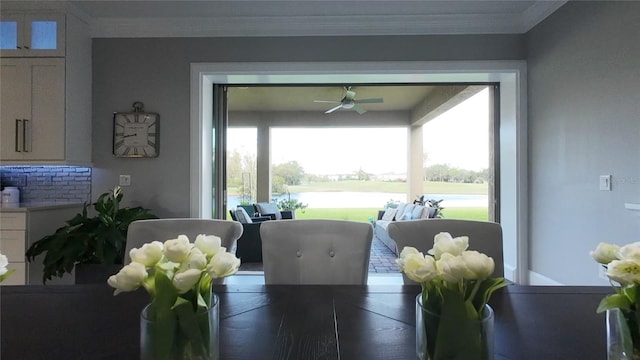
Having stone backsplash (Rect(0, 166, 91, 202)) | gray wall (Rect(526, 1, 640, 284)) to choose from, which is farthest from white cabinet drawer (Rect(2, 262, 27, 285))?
gray wall (Rect(526, 1, 640, 284))

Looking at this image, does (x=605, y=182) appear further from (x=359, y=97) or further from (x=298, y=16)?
(x=359, y=97)

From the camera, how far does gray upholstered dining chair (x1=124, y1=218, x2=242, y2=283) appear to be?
153 centimetres

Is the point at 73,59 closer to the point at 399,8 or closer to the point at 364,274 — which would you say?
the point at 399,8

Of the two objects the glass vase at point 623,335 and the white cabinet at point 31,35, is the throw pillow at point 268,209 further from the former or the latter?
the glass vase at point 623,335

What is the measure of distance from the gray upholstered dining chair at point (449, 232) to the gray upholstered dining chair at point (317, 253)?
140 mm

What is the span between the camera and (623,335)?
0.64 m

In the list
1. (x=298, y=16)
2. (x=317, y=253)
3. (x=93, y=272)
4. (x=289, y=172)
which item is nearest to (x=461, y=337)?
(x=317, y=253)

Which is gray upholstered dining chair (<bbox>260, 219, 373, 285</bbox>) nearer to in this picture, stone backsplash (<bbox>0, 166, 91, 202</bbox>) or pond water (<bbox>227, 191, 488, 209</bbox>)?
stone backsplash (<bbox>0, 166, 91, 202</bbox>)

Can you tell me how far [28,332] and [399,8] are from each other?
319 centimetres

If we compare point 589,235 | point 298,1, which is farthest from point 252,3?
point 589,235

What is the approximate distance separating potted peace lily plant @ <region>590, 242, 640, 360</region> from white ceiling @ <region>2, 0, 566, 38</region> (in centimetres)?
278

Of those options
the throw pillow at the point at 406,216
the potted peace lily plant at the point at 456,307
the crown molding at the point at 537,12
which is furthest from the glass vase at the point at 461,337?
Answer: the throw pillow at the point at 406,216

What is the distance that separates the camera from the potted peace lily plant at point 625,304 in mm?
607

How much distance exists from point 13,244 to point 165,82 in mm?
1815
